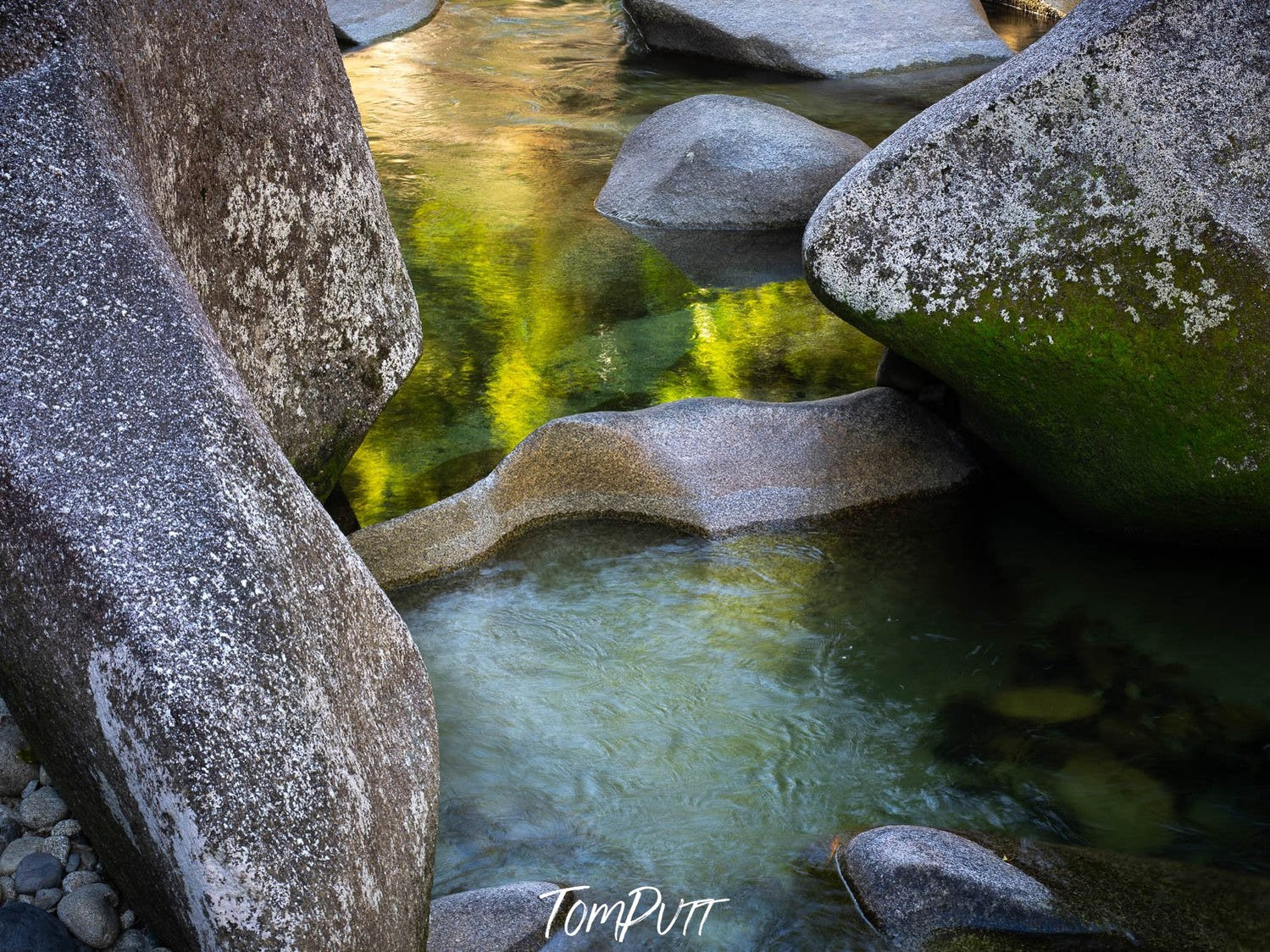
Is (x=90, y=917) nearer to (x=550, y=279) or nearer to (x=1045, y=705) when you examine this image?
(x=1045, y=705)

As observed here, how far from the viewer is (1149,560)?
422cm

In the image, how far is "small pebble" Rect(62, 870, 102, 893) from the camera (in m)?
2.22

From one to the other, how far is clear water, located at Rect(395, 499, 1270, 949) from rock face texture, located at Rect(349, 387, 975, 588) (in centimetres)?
11

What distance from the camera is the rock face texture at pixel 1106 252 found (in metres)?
3.67

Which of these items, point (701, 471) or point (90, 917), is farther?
point (701, 471)

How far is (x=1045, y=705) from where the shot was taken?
352cm

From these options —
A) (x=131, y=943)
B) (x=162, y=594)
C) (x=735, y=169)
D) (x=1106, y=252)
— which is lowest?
(x=735, y=169)

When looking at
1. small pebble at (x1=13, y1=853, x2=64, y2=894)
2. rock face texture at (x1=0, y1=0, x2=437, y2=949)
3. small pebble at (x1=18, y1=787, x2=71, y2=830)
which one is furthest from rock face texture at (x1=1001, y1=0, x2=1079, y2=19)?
small pebble at (x1=13, y1=853, x2=64, y2=894)

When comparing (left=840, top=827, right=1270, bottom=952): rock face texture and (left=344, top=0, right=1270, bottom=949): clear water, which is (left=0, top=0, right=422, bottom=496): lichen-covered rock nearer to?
(left=344, top=0, right=1270, bottom=949): clear water

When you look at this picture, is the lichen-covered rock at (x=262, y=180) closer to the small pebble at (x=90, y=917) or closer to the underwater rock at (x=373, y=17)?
the small pebble at (x=90, y=917)

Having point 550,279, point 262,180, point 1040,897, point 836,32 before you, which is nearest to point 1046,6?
point 836,32

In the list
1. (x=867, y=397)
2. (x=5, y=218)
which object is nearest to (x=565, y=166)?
(x=867, y=397)

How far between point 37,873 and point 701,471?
2737 millimetres

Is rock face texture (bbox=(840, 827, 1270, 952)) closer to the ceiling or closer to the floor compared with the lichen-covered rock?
closer to the floor
